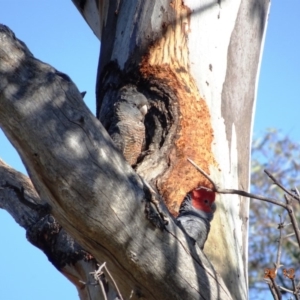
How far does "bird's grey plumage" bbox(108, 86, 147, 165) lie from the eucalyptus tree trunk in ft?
0.11

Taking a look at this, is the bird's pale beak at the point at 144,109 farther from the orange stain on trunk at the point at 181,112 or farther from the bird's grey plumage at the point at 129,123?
the orange stain on trunk at the point at 181,112

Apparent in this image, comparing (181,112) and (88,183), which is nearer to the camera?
(88,183)

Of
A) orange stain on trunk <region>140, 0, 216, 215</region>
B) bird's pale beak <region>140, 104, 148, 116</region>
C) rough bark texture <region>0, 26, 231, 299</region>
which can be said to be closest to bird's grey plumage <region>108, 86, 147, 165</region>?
bird's pale beak <region>140, 104, 148, 116</region>

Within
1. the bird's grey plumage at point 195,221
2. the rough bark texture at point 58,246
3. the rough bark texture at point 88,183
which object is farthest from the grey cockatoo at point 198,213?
the rough bark texture at point 58,246

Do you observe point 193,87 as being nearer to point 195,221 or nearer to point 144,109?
point 144,109

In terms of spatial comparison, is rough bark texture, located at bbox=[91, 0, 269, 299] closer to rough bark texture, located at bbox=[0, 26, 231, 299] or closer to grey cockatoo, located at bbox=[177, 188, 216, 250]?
grey cockatoo, located at bbox=[177, 188, 216, 250]

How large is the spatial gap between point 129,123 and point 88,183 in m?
0.80

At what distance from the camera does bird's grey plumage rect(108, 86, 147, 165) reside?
242cm

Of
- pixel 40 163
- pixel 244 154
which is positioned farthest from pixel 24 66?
pixel 244 154

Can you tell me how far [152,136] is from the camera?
250 centimetres

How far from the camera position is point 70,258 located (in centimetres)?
239

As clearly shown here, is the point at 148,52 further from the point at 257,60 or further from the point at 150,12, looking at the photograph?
the point at 257,60

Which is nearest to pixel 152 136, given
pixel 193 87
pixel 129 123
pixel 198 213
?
pixel 129 123

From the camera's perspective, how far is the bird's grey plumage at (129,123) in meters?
2.42
